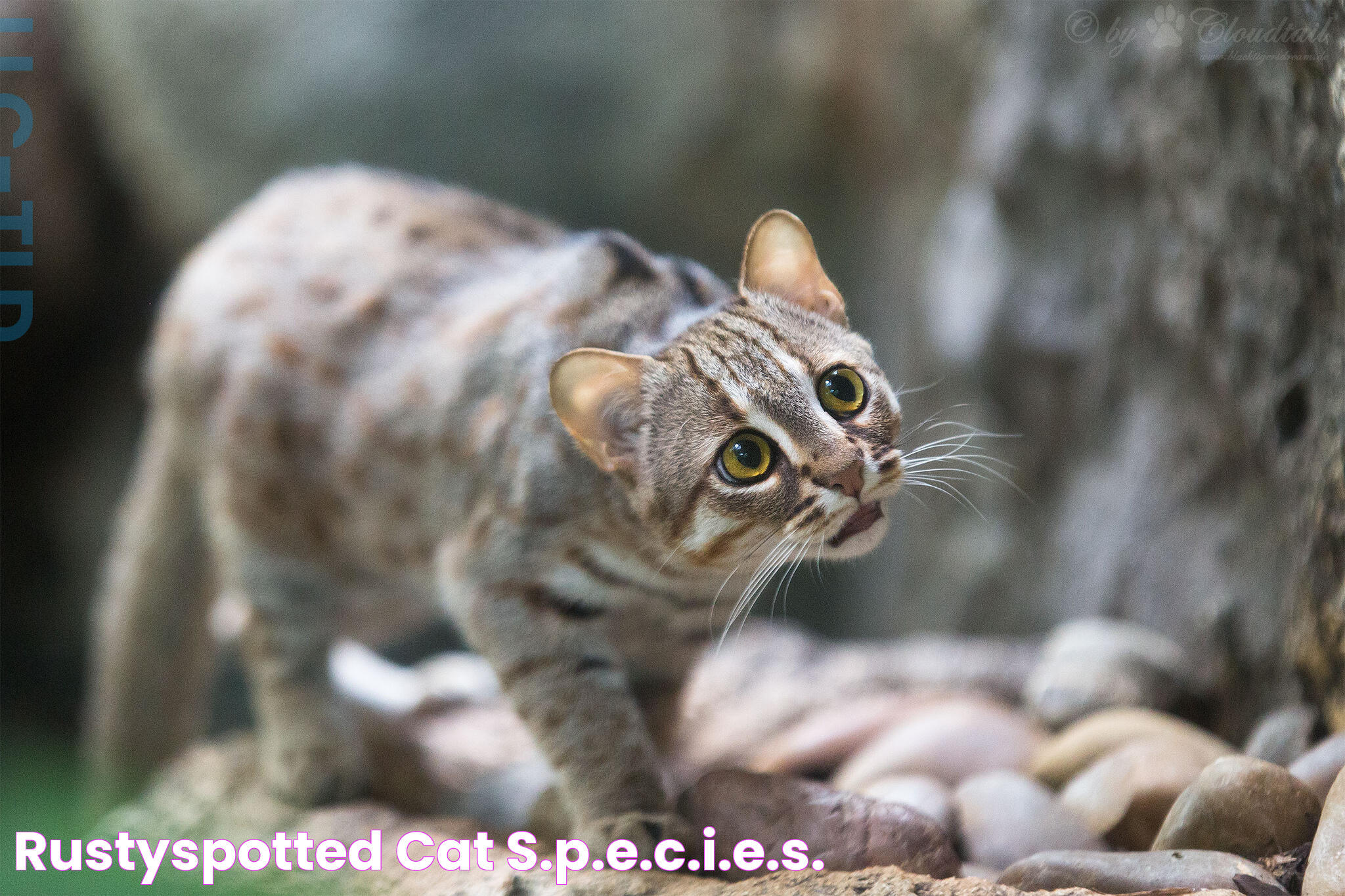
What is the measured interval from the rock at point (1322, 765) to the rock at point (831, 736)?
1.53 m

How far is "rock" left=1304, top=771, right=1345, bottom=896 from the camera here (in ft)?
7.43

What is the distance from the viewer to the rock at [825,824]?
265cm

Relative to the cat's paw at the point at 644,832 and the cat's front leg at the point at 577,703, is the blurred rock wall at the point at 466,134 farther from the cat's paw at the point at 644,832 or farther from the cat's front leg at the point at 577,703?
the cat's paw at the point at 644,832

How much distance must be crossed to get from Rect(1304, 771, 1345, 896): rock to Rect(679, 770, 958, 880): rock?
0.77 meters

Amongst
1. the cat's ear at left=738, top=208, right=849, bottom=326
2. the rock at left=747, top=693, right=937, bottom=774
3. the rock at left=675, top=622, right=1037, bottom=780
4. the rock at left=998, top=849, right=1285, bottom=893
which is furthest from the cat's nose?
the rock at left=675, top=622, right=1037, bottom=780

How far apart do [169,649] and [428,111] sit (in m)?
3.66

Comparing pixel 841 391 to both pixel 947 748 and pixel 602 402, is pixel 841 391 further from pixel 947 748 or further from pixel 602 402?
pixel 947 748

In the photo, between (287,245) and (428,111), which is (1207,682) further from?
(428,111)

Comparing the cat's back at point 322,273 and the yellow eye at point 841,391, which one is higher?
the cat's back at point 322,273

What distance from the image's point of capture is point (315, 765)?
4.05 m

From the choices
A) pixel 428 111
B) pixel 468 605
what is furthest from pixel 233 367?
pixel 428 111

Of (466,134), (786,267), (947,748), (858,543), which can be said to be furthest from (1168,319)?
A: (466,134)

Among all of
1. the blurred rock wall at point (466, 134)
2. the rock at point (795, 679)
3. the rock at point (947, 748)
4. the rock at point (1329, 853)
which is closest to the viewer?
the rock at point (1329, 853)

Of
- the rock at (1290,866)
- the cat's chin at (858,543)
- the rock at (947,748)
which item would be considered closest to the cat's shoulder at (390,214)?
the cat's chin at (858,543)
